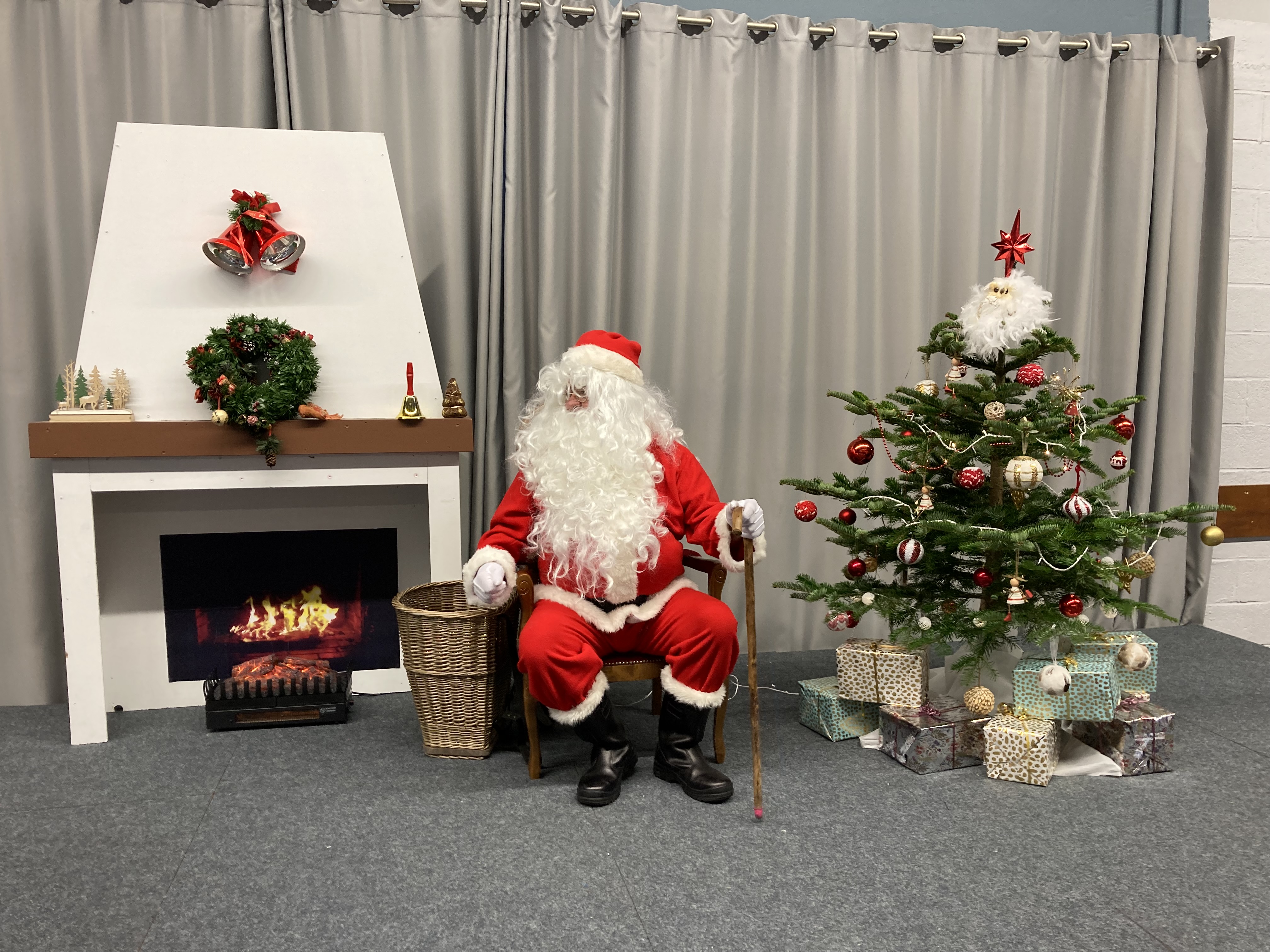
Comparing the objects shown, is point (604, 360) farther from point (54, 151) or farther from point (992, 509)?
point (54, 151)

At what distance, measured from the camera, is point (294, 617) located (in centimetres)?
300

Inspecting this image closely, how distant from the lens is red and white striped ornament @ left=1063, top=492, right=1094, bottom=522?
237cm

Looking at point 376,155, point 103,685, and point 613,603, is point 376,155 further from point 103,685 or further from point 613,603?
point 103,685

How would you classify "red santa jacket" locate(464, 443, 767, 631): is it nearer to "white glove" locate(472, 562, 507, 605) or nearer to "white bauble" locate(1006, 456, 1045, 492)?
"white glove" locate(472, 562, 507, 605)

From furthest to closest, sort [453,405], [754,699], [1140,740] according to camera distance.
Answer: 1. [453,405]
2. [1140,740]
3. [754,699]

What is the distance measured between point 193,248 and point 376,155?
572mm

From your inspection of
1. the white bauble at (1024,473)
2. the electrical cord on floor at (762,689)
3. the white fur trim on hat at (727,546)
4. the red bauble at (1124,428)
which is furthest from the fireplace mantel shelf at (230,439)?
the red bauble at (1124,428)

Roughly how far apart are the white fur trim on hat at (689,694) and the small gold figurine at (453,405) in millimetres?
958

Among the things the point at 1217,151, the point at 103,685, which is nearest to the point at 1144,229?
the point at 1217,151

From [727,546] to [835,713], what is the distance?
614mm

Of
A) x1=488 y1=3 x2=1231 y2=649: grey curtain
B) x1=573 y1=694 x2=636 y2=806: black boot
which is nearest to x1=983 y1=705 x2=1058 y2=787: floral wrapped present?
x1=573 y1=694 x2=636 y2=806: black boot

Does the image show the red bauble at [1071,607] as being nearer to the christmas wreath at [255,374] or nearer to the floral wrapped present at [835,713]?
the floral wrapped present at [835,713]

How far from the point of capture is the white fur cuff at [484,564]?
7.77ft

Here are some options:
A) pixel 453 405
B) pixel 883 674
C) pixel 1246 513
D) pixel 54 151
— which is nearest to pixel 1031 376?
pixel 883 674
